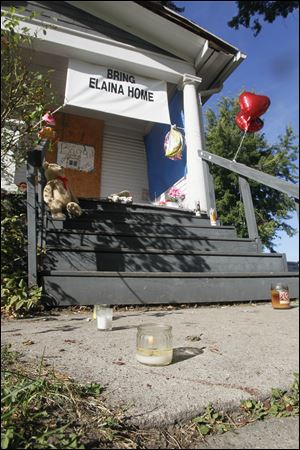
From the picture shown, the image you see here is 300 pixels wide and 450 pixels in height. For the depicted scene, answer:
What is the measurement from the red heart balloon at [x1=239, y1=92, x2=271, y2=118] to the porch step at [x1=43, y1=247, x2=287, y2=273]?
8.06 feet

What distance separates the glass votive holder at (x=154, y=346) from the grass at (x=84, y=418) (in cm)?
38

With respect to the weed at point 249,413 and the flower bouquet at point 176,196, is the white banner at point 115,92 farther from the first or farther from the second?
the weed at point 249,413

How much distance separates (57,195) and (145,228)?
126 centimetres

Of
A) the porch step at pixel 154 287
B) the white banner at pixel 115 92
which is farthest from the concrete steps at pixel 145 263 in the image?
the white banner at pixel 115 92

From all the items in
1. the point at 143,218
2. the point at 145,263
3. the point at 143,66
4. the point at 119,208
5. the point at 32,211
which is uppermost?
the point at 143,66

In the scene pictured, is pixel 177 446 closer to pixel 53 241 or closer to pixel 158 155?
pixel 53 241

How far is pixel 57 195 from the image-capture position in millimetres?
4508

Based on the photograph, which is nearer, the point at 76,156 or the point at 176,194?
the point at 176,194

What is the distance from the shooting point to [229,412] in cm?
132

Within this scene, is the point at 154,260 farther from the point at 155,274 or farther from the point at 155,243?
the point at 155,243

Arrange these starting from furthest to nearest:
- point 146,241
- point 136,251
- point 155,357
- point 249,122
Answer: point 249,122
point 146,241
point 136,251
point 155,357

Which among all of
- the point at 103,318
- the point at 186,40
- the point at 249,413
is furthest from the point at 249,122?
the point at 249,413

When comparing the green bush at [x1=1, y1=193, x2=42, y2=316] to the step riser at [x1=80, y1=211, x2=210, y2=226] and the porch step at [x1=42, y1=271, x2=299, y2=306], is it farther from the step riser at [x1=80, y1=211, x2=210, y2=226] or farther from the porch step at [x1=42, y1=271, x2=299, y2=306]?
the step riser at [x1=80, y1=211, x2=210, y2=226]

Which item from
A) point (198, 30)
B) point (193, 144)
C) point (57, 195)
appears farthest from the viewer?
point (198, 30)
